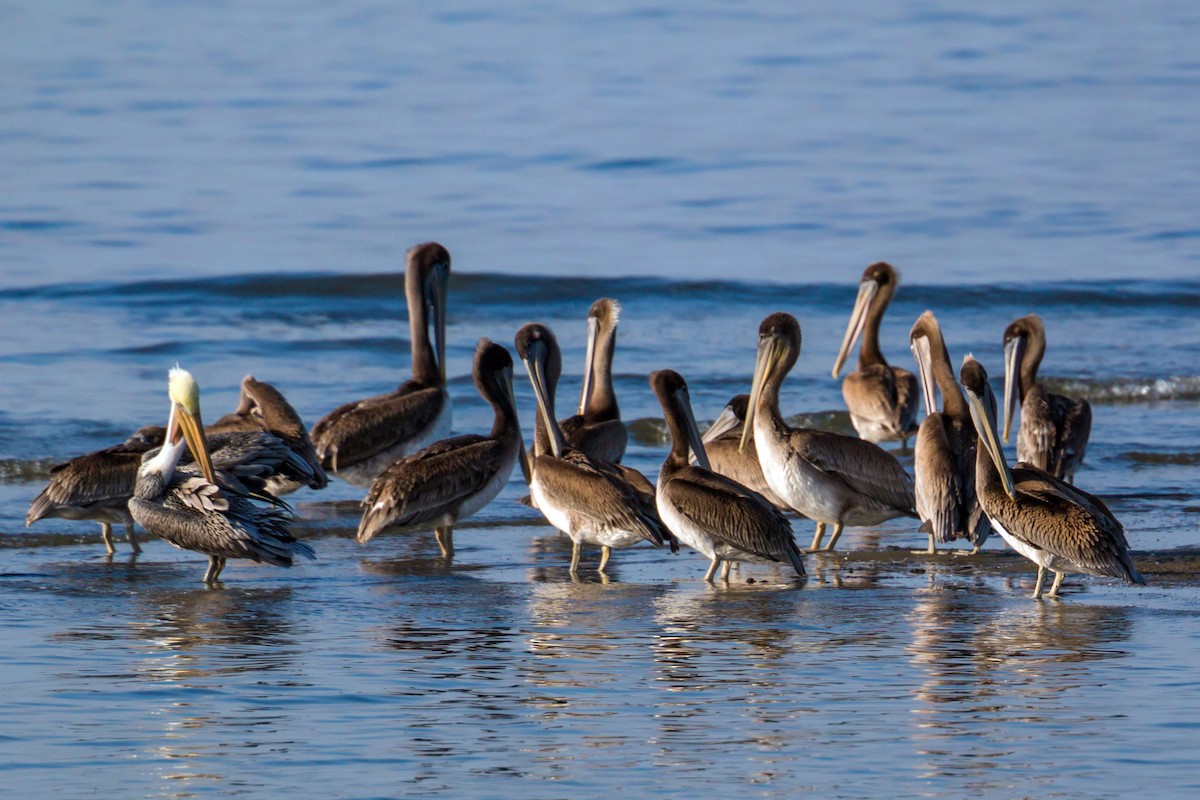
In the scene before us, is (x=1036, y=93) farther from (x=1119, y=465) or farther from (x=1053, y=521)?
(x=1053, y=521)

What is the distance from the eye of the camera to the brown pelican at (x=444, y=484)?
9.02 m

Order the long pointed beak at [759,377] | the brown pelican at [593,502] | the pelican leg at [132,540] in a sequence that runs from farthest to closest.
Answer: the long pointed beak at [759,377] → the pelican leg at [132,540] → the brown pelican at [593,502]

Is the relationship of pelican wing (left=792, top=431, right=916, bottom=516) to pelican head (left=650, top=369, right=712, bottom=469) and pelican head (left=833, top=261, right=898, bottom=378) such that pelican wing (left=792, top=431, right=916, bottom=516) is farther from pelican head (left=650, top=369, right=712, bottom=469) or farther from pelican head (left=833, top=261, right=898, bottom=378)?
pelican head (left=833, top=261, right=898, bottom=378)

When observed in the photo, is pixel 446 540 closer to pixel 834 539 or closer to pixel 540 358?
pixel 540 358

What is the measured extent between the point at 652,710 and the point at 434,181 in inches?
791

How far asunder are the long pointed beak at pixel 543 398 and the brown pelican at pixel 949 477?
1.70m

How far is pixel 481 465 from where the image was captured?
9281mm

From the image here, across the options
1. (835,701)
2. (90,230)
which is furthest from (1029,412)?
(90,230)

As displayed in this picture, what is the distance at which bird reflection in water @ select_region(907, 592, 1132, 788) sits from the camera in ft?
18.4

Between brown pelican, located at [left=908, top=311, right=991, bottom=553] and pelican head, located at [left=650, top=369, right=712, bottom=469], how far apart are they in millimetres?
1013

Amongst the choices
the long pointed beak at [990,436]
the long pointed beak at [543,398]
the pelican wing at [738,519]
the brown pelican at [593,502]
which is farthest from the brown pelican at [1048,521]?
the long pointed beak at [543,398]

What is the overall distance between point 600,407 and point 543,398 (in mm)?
1161

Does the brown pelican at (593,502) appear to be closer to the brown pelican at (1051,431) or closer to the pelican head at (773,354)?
the pelican head at (773,354)

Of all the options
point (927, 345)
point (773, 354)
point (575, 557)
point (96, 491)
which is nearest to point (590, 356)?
point (773, 354)
